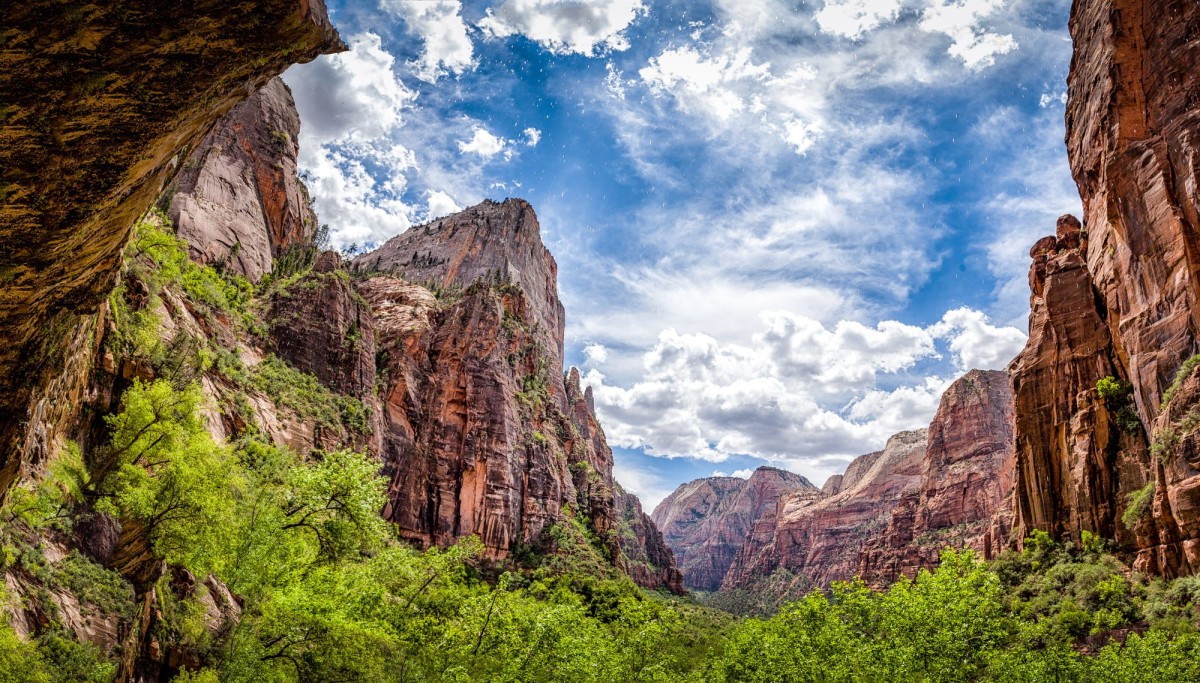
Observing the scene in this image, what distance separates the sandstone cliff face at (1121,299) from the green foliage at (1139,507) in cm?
24

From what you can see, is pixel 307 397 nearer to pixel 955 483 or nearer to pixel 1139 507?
pixel 1139 507

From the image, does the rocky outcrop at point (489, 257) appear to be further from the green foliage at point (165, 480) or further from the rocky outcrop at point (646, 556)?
the green foliage at point (165, 480)

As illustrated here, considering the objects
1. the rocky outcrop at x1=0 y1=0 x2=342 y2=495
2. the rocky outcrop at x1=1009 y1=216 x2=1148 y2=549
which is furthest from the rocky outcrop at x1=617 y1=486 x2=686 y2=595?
the rocky outcrop at x1=0 y1=0 x2=342 y2=495

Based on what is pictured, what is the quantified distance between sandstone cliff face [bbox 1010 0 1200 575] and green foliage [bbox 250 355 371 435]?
201 feet

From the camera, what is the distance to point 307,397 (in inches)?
2165

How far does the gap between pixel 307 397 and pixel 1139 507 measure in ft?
214

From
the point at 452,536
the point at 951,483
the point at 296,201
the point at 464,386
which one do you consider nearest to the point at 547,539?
the point at 452,536

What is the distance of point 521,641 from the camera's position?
2178cm

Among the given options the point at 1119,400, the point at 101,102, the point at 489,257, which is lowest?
the point at 101,102

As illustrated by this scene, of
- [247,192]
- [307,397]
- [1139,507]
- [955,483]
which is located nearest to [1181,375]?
[1139,507]

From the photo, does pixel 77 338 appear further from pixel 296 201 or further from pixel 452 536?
pixel 296 201

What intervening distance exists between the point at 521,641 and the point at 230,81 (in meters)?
20.9

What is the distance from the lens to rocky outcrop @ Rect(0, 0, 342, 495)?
183 inches

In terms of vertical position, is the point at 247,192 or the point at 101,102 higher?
the point at 247,192
